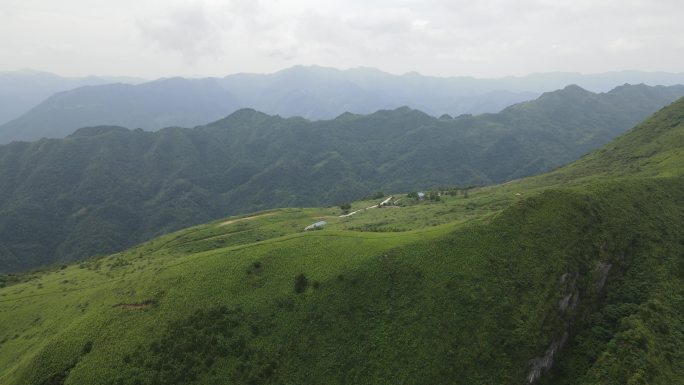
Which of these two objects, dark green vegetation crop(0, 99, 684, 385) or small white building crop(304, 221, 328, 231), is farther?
small white building crop(304, 221, 328, 231)

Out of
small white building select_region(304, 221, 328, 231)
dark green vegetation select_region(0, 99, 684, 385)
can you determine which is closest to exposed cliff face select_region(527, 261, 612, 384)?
dark green vegetation select_region(0, 99, 684, 385)

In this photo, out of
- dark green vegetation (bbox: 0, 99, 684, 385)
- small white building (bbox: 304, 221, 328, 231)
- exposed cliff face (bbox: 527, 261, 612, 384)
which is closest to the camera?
dark green vegetation (bbox: 0, 99, 684, 385)

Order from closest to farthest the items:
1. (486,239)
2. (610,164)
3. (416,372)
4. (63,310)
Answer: (416,372), (486,239), (63,310), (610,164)

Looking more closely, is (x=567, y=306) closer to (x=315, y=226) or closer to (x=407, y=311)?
(x=407, y=311)

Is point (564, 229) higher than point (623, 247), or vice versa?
point (564, 229)

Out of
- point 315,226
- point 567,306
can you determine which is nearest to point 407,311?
point 567,306

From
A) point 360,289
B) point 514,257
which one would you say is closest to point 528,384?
point 514,257

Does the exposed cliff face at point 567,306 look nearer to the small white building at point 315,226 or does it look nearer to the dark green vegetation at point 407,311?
the dark green vegetation at point 407,311

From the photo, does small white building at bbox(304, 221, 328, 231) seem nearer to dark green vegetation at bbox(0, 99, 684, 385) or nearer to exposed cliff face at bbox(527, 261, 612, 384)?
dark green vegetation at bbox(0, 99, 684, 385)

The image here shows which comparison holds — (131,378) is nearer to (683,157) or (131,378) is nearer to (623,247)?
(623,247)
